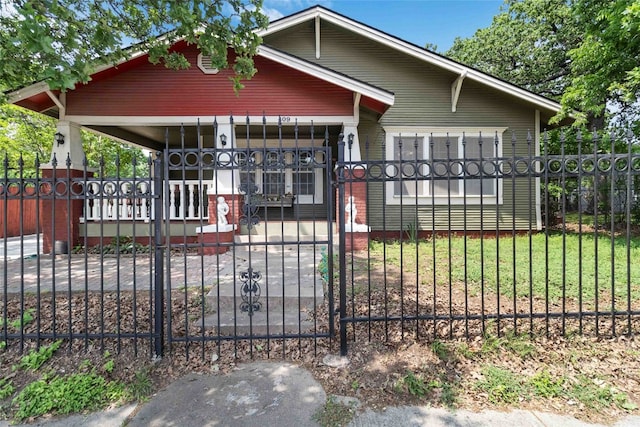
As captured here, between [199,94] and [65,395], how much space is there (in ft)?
20.9

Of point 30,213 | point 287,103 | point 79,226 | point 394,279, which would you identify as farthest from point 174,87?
point 30,213

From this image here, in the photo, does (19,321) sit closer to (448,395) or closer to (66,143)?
(448,395)

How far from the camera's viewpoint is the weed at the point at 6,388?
2709mm

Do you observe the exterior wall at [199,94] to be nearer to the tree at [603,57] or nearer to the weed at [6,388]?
the weed at [6,388]

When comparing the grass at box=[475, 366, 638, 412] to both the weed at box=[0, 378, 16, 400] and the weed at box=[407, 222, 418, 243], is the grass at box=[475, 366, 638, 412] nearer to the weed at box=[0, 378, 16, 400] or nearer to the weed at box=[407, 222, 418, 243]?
the weed at box=[0, 378, 16, 400]

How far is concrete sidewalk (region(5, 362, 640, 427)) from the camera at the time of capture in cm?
238

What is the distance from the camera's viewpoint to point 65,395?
2680 mm

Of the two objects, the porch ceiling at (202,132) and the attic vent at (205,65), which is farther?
the porch ceiling at (202,132)

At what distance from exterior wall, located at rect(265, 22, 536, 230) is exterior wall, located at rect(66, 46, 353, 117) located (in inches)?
107

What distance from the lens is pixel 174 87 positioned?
7.47m

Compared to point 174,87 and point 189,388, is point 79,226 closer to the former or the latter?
point 174,87

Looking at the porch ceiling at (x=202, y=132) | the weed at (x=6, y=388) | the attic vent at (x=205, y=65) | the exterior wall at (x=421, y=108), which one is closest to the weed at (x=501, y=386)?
the weed at (x=6, y=388)

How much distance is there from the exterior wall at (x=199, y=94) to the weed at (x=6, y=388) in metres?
5.89

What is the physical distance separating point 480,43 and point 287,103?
53.6ft
